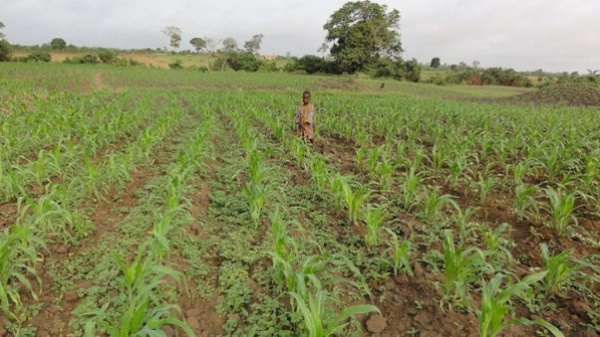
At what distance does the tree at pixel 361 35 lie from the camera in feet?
129

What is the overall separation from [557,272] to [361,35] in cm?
4017

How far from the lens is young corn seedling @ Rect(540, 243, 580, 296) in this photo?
2.29 meters

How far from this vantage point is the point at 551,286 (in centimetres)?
241

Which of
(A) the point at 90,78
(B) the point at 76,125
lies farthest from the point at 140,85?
(B) the point at 76,125

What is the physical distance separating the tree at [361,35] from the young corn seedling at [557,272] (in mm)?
38862

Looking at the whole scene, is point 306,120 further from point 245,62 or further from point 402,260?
point 245,62

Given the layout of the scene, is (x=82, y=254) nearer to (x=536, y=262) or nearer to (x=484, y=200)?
(x=536, y=262)

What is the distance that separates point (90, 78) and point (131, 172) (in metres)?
23.0

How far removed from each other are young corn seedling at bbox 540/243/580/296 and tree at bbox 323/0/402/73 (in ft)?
128

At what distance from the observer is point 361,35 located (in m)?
38.9

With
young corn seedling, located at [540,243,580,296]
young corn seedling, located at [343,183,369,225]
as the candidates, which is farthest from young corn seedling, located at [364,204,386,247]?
young corn seedling, located at [540,243,580,296]

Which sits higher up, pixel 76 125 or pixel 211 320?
pixel 76 125

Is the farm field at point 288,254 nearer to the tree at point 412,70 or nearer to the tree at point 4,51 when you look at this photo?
the tree at point 4,51

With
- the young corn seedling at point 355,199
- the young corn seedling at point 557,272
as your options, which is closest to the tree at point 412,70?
the young corn seedling at point 355,199
